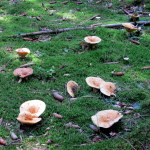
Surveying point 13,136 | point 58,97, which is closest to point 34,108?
point 13,136

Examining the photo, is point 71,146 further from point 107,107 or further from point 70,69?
point 70,69

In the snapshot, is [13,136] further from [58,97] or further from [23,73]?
[23,73]

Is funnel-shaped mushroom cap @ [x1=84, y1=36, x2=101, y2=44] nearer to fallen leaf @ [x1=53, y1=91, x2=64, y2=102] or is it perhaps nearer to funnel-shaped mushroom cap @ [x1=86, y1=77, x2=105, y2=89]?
funnel-shaped mushroom cap @ [x1=86, y1=77, x2=105, y2=89]

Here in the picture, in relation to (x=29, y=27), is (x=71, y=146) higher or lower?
lower

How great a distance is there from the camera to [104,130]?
3.54m

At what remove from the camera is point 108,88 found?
4359 mm

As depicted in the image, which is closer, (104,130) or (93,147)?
(93,147)

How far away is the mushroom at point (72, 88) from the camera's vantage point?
439cm

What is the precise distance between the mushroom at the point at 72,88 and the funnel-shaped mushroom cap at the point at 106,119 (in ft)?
3.20

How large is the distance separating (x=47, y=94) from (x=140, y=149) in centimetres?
196

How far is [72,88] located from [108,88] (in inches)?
24.0


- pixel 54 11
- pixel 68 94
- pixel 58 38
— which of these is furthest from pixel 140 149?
pixel 54 11

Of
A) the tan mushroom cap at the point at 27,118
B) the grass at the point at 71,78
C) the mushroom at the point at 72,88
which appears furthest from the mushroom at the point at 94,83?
the tan mushroom cap at the point at 27,118

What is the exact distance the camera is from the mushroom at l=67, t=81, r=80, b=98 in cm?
439
